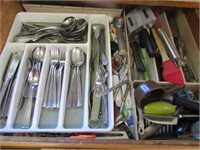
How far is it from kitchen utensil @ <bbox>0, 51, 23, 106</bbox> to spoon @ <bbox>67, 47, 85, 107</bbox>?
178 mm

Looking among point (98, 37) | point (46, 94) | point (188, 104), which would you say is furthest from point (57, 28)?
point (188, 104)

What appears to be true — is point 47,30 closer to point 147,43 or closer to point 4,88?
point 4,88

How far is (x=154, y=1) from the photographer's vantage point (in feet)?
2.07

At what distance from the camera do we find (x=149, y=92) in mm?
507

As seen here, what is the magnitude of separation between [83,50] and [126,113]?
0.86 feet

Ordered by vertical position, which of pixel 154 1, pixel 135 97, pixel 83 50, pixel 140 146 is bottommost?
pixel 140 146

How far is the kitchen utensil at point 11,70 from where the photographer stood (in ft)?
1.77

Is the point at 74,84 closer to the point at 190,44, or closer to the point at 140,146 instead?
the point at 140,146

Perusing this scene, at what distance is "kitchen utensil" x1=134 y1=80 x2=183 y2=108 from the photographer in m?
0.50

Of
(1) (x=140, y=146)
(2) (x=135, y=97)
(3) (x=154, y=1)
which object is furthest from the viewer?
(3) (x=154, y=1)

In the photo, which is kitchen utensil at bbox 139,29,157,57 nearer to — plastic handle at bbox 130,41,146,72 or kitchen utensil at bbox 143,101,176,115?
plastic handle at bbox 130,41,146,72

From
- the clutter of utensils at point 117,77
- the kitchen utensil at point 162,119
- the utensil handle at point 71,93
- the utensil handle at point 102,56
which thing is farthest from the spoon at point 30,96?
the kitchen utensil at point 162,119

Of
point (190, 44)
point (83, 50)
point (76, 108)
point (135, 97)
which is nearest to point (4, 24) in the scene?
point (83, 50)

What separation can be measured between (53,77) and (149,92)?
0.30 metres
